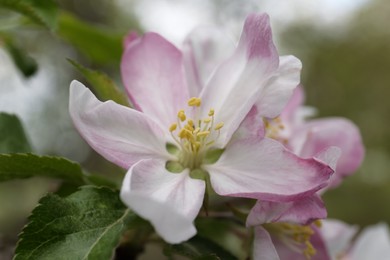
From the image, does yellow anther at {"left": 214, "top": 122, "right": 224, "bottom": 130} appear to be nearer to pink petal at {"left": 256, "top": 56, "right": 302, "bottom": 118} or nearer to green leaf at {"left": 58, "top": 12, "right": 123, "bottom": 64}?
pink petal at {"left": 256, "top": 56, "right": 302, "bottom": 118}

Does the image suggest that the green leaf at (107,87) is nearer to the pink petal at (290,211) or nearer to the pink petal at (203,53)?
the pink petal at (203,53)

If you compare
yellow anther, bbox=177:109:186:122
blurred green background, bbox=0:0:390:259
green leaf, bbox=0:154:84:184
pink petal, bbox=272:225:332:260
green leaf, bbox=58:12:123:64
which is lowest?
blurred green background, bbox=0:0:390:259

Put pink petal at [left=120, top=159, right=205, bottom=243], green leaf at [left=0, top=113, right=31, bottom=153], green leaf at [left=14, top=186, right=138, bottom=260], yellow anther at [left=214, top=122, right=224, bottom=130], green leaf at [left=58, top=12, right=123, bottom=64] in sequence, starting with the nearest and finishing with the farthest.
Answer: pink petal at [left=120, top=159, right=205, bottom=243] → green leaf at [left=14, top=186, right=138, bottom=260] → yellow anther at [left=214, top=122, right=224, bottom=130] → green leaf at [left=0, top=113, right=31, bottom=153] → green leaf at [left=58, top=12, right=123, bottom=64]

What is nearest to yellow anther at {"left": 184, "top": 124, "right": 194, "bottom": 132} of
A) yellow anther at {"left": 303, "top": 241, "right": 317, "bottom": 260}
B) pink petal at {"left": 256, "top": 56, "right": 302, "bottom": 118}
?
pink petal at {"left": 256, "top": 56, "right": 302, "bottom": 118}

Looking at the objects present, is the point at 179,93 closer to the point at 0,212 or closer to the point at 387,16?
the point at 0,212

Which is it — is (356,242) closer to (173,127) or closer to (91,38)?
(173,127)

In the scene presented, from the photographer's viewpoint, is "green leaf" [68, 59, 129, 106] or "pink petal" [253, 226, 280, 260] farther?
"green leaf" [68, 59, 129, 106]

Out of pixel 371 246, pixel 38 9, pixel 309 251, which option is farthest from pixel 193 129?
pixel 371 246

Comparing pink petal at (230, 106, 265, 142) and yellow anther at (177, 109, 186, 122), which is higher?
pink petal at (230, 106, 265, 142)
